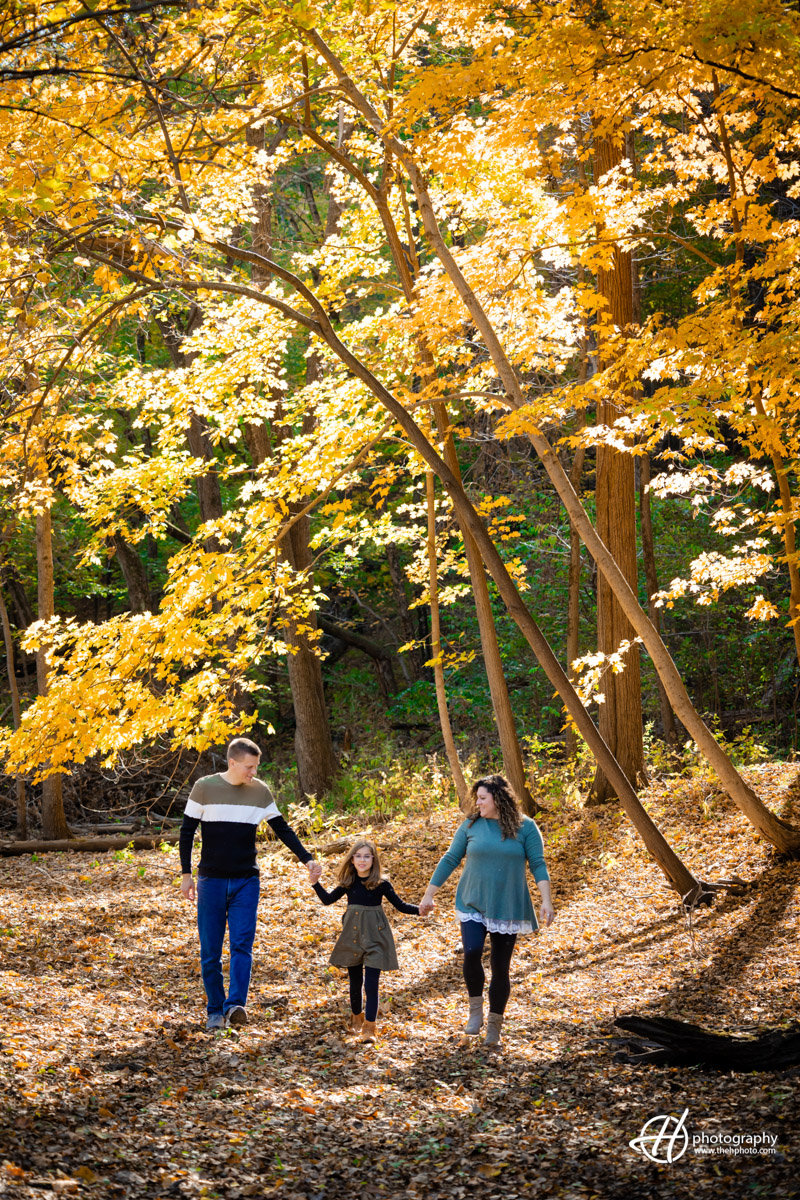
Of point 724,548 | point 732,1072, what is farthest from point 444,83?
point 724,548

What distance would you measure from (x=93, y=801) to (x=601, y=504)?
9.98 m

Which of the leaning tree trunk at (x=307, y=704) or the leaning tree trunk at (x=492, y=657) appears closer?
the leaning tree trunk at (x=492, y=657)

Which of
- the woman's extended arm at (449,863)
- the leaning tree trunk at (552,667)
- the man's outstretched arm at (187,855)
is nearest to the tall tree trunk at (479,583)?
the leaning tree trunk at (552,667)

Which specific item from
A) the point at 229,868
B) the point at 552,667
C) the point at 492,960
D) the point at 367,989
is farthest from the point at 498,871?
the point at 552,667

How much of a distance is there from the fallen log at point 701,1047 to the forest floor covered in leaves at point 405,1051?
3.2 inches

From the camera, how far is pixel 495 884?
5438 mm

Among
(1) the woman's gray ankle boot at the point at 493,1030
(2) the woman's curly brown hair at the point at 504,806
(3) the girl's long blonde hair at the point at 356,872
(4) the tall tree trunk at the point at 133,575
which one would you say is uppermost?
(4) the tall tree trunk at the point at 133,575

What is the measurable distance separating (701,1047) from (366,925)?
6.24ft

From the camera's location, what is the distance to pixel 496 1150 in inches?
159

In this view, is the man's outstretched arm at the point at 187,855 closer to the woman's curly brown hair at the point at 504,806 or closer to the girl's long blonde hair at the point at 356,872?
the girl's long blonde hair at the point at 356,872

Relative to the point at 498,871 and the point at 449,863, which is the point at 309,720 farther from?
the point at 498,871

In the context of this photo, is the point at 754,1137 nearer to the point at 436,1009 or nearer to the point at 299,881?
the point at 436,1009

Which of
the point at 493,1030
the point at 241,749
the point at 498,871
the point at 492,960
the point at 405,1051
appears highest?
the point at 241,749

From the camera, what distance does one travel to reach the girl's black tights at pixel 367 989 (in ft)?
18.7
